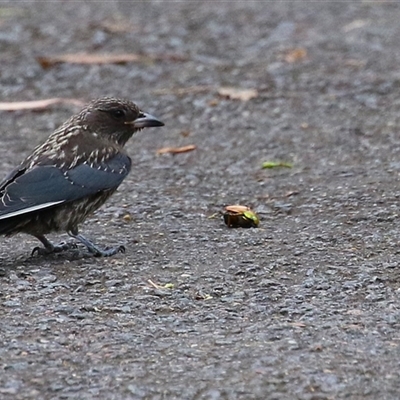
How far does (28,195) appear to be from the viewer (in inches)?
243

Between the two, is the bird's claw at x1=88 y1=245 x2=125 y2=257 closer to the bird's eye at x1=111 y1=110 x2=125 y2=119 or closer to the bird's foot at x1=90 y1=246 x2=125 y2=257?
the bird's foot at x1=90 y1=246 x2=125 y2=257

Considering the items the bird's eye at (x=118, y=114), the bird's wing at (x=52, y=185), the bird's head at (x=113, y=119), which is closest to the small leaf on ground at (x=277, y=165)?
the bird's head at (x=113, y=119)

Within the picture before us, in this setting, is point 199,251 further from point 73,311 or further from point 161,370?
point 161,370

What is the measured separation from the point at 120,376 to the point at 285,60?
305 inches

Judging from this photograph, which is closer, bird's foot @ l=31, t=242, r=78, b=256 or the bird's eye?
bird's foot @ l=31, t=242, r=78, b=256

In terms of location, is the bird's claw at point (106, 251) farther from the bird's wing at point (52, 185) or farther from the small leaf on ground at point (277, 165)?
the small leaf on ground at point (277, 165)

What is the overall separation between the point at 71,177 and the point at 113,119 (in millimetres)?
779

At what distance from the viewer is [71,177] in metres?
6.45

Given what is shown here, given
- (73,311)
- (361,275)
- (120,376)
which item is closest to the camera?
(120,376)

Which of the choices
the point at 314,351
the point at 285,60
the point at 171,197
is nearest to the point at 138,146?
the point at 171,197

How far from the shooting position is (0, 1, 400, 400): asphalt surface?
4570mm

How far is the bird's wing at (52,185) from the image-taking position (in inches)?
240

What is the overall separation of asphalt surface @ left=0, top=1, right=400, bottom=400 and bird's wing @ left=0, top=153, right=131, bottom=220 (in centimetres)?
35

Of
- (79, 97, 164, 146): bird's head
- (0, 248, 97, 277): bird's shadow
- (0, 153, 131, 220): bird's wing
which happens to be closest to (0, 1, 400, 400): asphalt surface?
(0, 248, 97, 277): bird's shadow
